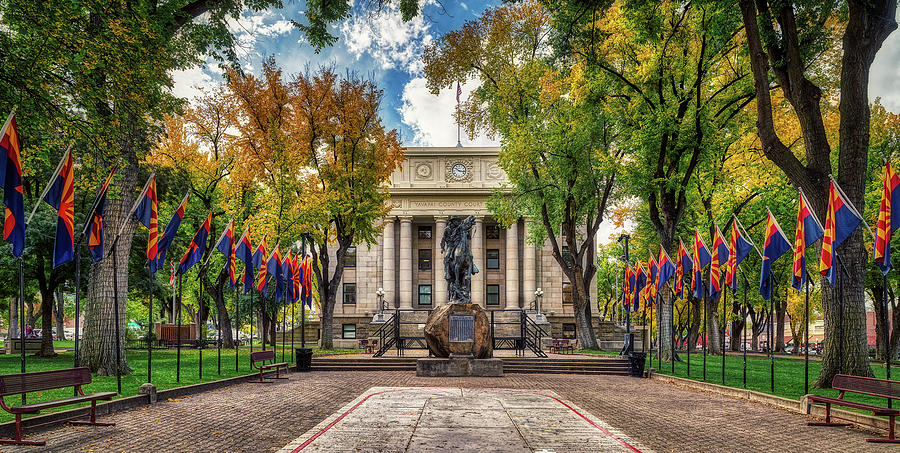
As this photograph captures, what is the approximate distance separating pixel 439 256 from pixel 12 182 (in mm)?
42036

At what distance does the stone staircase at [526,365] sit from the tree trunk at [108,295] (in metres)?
8.96

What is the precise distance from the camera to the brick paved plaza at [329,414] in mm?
8789

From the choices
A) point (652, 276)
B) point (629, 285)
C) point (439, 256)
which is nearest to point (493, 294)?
point (439, 256)

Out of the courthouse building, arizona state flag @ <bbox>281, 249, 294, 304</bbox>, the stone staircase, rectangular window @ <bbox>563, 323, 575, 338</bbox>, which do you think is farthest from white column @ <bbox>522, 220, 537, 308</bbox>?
arizona state flag @ <bbox>281, 249, 294, 304</bbox>

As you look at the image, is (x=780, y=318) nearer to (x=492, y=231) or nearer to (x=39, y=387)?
(x=492, y=231)

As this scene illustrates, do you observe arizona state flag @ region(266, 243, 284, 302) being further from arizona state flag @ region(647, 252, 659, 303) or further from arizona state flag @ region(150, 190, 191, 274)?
arizona state flag @ region(647, 252, 659, 303)

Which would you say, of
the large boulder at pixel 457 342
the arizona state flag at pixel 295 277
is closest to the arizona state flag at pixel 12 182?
the large boulder at pixel 457 342

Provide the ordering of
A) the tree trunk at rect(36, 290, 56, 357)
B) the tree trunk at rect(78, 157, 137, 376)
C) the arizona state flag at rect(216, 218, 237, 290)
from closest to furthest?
the tree trunk at rect(78, 157, 137, 376) < the arizona state flag at rect(216, 218, 237, 290) < the tree trunk at rect(36, 290, 56, 357)

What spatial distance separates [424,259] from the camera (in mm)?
52969

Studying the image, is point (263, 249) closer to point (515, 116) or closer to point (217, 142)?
point (217, 142)

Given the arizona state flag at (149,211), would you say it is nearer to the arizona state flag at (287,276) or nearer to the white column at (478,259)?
the arizona state flag at (287,276)

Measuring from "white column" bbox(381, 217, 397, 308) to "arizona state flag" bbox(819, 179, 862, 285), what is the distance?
40.3 metres

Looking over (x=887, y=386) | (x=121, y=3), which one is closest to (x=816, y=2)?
(x=887, y=386)

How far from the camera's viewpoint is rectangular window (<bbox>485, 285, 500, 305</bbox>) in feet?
171
